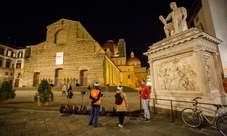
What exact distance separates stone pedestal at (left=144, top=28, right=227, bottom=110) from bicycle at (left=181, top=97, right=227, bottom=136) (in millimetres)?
566

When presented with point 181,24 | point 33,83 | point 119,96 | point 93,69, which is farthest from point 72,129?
point 33,83

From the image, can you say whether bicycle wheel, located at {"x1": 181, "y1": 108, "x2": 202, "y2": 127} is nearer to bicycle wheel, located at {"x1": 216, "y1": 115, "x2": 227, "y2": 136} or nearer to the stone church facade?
bicycle wheel, located at {"x1": 216, "y1": 115, "x2": 227, "y2": 136}

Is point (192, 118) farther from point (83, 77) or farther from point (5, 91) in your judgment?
point (83, 77)

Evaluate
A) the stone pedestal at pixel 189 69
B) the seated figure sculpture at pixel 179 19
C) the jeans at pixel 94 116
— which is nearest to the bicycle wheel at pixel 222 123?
the stone pedestal at pixel 189 69

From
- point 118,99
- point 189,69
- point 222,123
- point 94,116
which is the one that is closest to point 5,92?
point 94,116

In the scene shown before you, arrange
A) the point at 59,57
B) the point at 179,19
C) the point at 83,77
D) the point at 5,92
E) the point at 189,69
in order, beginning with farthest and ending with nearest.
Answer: the point at 59,57, the point at 83,77, the point at 5,92, the point at 179,19, the point at 189,69

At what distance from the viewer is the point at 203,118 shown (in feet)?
14.0

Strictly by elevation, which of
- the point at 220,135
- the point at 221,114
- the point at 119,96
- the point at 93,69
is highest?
the point at 93,69

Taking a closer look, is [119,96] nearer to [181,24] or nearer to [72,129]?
[72,129]

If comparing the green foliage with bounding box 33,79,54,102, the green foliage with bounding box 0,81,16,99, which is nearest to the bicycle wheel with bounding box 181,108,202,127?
the green foliage with bounding box 33,79,54,102

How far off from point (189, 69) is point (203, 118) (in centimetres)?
194

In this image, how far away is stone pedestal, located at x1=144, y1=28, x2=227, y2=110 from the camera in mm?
4688

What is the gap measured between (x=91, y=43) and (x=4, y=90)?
16897 mm

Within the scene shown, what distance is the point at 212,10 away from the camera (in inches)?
511
